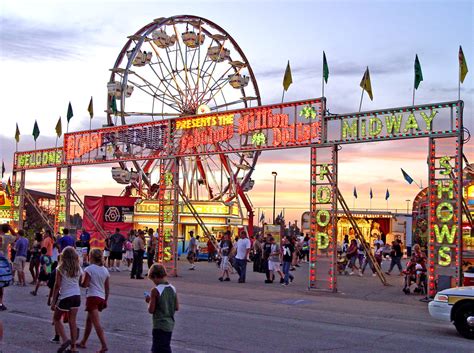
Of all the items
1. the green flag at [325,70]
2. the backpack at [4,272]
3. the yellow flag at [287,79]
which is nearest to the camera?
the backpack at [4,272]

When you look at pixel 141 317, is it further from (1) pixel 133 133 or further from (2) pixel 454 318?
(1) pixel 133 133

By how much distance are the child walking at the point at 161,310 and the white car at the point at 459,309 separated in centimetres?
644

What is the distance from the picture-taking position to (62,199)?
3016 cm

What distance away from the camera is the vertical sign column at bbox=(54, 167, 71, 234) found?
1172 inches

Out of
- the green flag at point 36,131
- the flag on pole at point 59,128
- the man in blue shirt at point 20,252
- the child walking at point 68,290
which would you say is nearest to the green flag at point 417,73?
the man in blue shirt at point 20,252

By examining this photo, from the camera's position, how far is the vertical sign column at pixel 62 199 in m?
29.8

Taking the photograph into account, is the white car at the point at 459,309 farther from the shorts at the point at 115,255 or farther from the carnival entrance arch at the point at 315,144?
the shorts at the point at 115,255

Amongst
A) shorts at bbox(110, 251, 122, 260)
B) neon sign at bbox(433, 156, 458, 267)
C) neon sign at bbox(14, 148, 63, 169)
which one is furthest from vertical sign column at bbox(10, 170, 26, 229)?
neon sign at bbox(433, 156, 458, 267)

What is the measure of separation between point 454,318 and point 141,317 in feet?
19.5

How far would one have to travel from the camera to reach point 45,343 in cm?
1016

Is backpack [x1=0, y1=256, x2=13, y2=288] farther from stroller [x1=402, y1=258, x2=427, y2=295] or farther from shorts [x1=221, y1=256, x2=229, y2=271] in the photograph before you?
shorts [x1=221, y1=256, x2=229, y2=271]

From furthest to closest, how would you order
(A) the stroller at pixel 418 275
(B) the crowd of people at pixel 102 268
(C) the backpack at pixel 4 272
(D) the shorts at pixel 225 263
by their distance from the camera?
(D) the shorts at pixel 225 263, (A) the stroller at pixel 418 275, (C) the backpack at pixel 4 272, (B) the crowd of people at pixel 102 268

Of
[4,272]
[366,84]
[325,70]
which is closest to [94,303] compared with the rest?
[4,272]

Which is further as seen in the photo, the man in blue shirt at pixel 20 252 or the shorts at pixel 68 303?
the man in blue shirt at pixel 20 252
